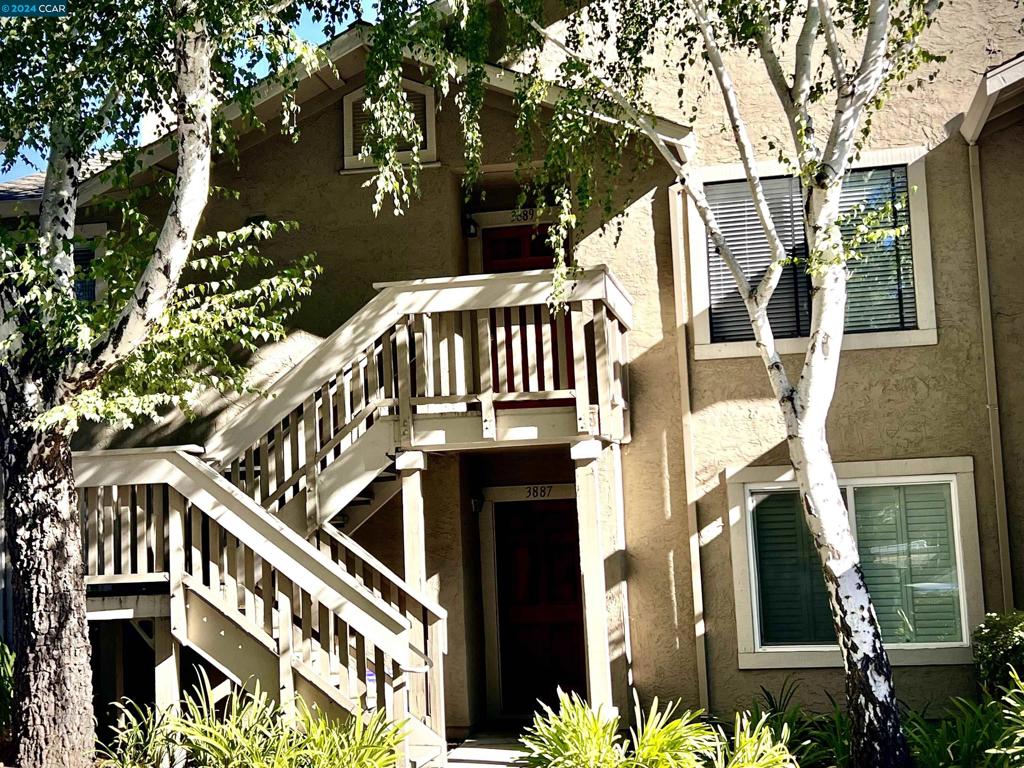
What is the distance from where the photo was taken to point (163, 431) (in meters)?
12.2

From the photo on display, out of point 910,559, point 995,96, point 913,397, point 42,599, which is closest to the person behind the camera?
point 42,599

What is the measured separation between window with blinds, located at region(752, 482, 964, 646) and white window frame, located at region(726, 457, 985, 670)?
0.22ft

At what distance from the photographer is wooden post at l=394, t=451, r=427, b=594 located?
386 inches

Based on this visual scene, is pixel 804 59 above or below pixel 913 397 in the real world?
above

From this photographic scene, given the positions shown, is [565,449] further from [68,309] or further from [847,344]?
[68,309]

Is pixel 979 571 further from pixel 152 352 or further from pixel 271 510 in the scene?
pixel 152 352

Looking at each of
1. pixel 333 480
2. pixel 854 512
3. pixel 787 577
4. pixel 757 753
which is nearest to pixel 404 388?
pixel 333 480

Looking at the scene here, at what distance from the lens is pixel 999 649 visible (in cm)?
970

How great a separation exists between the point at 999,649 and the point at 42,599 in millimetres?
7731

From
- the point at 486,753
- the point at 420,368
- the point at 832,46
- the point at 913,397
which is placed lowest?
the point at 486,753

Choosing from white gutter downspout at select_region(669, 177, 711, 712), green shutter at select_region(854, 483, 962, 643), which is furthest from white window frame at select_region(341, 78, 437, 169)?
green shutter at select_region(854, 483, 962, 643)

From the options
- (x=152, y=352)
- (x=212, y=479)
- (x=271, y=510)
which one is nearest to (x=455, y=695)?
(x=271, y=510)

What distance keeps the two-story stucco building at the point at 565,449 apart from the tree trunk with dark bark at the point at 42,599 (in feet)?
2.51

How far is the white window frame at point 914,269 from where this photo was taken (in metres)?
11.1
